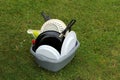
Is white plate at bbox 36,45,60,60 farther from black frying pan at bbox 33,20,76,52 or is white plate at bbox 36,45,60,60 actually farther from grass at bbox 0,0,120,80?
grass at bbox 0,0,120,80

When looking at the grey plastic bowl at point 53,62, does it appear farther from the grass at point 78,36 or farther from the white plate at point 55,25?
the white plate at point 55,25

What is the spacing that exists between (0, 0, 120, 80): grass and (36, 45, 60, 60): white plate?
8.3 inches

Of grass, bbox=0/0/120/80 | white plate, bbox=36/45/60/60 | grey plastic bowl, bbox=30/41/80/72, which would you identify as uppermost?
white plate, bbox=36/45/60/60

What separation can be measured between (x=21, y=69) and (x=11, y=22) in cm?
80

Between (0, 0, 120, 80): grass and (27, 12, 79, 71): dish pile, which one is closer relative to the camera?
(27, 12, 79, 71): dish pile

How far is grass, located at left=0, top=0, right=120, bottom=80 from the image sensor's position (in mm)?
2730

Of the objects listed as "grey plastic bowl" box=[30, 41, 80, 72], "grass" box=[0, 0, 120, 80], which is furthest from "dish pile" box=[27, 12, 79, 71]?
"grass" box=[0, 0, 120, 80]

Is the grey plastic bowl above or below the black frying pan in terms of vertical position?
below

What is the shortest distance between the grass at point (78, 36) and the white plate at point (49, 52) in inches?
8.3

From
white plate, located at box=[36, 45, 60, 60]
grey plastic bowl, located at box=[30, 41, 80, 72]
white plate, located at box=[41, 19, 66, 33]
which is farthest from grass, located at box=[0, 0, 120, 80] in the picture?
white plate, located at box=[41, 19, 66, 33]

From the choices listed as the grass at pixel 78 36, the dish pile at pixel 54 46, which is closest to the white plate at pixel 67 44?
the dish pile at pixel 54 46

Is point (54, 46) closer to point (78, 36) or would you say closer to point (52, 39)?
point (52, 39)

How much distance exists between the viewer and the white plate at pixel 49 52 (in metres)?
2.55

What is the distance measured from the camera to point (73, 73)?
2.73 metres
